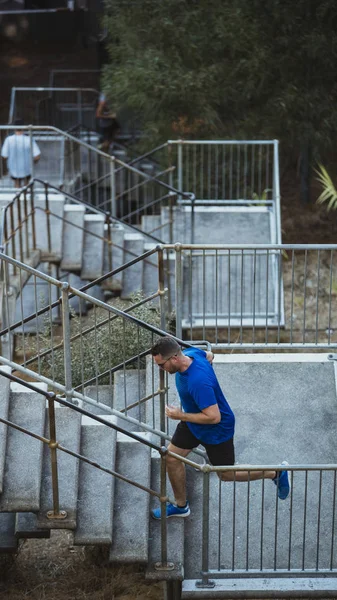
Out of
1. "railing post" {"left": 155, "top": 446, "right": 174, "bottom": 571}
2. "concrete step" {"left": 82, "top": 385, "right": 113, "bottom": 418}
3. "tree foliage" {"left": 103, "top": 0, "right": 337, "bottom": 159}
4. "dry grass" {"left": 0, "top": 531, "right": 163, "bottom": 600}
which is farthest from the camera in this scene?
"tree foliage" {"left": 103, "top": 0, "right": 337, "bottom": 159}

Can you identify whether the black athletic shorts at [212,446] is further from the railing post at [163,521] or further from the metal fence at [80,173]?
the metal fence at [80,173]

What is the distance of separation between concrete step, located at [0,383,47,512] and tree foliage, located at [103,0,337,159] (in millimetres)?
8328

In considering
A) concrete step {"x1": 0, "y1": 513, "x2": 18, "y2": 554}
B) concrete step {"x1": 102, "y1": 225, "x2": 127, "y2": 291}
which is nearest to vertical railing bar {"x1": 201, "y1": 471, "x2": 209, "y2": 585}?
concrete step {"x1": 0, "y1": 513, "x2": 18, "y2": 554}

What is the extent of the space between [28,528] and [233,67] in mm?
9789

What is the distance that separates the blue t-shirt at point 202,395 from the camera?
24.4ft

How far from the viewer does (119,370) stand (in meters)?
9.76

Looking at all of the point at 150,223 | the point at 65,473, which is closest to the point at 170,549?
the point at 65,473

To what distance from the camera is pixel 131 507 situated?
7957 mm

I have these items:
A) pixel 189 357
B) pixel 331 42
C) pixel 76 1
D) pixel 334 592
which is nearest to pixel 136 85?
pixel 331 42

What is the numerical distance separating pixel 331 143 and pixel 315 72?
112 cm

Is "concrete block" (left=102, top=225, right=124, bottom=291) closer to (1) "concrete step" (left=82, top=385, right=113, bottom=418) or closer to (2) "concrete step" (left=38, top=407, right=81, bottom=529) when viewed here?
(1) "concrete step" (left=82, top=385, right=113, bottom=418)

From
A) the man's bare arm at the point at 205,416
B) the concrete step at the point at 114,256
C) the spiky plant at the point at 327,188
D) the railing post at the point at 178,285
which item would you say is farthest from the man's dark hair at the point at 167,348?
the concrete step at the point at 114,256

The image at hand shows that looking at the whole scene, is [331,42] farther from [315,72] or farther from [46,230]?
[46,230]

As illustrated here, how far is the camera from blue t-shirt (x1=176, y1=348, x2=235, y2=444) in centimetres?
744
